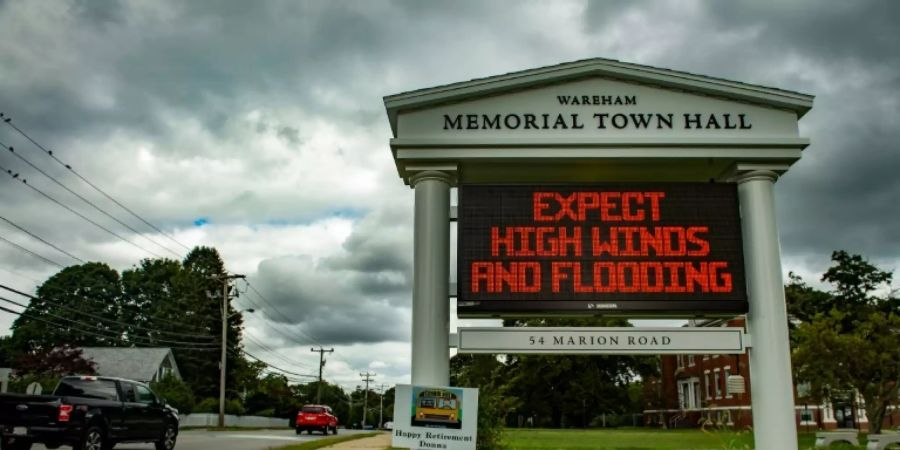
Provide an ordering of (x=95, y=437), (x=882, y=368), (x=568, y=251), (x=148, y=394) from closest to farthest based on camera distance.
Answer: (x=568, y=251)
(x=95, y=437)
(x=148, y=394)
(x=882, y=368)

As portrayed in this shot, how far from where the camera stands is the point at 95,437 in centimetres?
1492

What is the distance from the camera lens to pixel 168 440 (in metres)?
17.8

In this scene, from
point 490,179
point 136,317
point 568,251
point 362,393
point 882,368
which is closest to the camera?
point 568,251

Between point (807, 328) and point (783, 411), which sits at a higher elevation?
point (807, 328)

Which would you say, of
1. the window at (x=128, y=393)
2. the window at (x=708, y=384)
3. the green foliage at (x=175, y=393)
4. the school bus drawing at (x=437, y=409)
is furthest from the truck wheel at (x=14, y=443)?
the window at (x=708, y=384)

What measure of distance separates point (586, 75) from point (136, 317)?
88270mm

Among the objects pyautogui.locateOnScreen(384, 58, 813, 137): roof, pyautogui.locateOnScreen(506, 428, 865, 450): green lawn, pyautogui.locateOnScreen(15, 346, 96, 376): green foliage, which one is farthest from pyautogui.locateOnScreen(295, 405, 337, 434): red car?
pyautogui.locateOnScreen(15, 346, 96, 376): green foliage

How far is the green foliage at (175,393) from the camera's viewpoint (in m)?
47.3

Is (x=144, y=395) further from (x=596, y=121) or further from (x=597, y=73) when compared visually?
(x=597, y=73)

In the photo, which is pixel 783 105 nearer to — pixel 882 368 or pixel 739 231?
pixel 739 231

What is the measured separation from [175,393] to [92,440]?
36394 mm

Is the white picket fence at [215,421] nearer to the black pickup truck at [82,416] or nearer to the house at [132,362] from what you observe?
the house at [132,362]

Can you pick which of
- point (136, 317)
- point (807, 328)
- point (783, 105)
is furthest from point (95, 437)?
point (136, 317)

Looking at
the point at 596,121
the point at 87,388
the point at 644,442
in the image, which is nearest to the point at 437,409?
the point at 596,121
